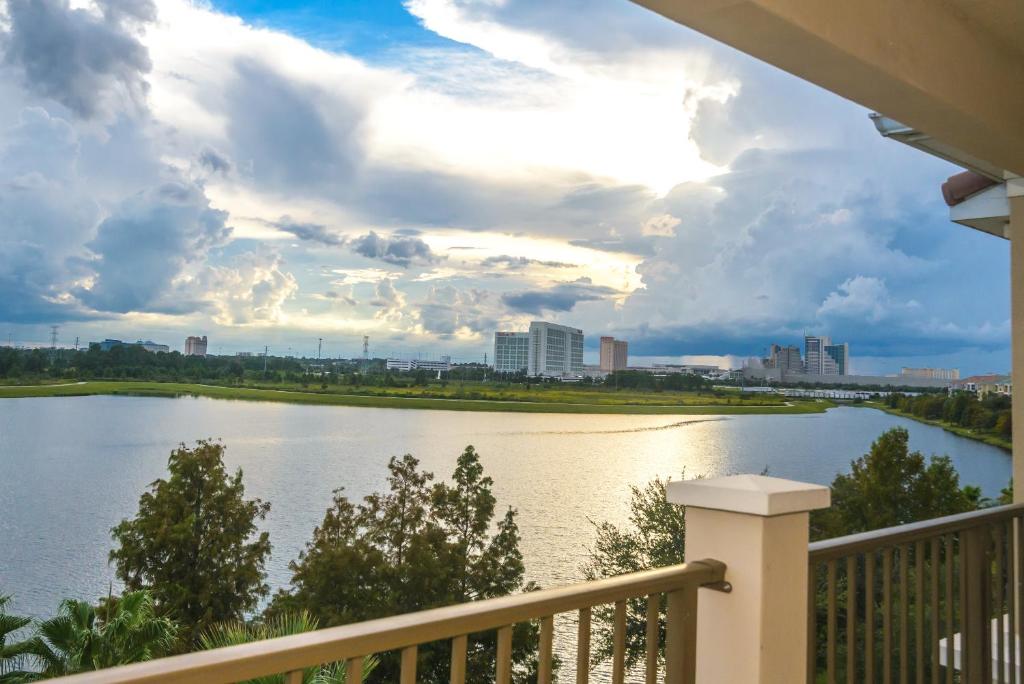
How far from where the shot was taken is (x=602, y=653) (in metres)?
24.4

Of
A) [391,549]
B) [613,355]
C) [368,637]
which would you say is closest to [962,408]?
[613,355]

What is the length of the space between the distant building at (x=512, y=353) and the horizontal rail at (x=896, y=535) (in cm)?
3894

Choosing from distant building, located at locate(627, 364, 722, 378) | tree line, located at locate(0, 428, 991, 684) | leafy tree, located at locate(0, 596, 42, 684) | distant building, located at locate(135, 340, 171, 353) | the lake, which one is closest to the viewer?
leafy tree, located at locate(0, 596, 42, 684)

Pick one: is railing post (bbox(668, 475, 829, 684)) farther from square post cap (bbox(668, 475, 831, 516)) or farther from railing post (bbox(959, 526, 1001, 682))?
railing post (bbox(959, 526, 1001, 682))

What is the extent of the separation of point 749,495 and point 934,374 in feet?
127

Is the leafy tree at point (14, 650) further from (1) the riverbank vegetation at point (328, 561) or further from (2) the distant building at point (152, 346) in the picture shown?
(2) the distant building at point (152, 346)

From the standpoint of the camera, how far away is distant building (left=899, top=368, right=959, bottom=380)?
35.5 metres

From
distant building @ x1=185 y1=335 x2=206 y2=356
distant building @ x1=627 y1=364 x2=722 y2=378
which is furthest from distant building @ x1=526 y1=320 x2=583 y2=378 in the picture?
distant building @ x1=185 y1=335 x2=206 y2=356

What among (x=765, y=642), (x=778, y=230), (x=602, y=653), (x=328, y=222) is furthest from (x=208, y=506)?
(x=778, y=230)

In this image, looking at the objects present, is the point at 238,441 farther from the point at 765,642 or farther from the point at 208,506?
the point at 765,642

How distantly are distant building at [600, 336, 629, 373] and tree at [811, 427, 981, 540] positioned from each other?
14.2 metres

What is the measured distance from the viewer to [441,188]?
48125 millimetres

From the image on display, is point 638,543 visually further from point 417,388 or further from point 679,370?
point 417,388

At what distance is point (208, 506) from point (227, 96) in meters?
26.6
